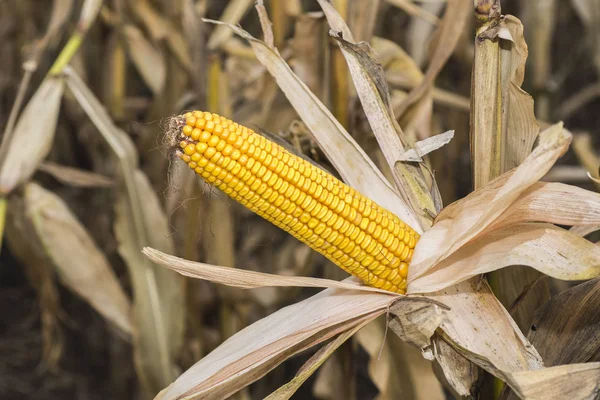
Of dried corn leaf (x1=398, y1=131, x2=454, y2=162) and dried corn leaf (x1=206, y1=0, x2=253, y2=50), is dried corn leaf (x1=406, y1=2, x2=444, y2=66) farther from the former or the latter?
dried corn leaf (x1=398, y1=131, x2=454, y2=162)

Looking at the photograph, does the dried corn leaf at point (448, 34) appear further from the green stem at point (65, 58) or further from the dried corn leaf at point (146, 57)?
the dried corn leaf at point (146, 57)

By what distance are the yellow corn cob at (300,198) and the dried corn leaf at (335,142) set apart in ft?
0.17

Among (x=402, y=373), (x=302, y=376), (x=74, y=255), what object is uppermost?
(x=302, y=376)

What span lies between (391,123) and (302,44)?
402mm

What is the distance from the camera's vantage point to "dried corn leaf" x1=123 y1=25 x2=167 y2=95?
158 cm

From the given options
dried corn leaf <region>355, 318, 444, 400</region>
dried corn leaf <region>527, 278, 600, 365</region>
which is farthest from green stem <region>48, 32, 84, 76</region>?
dried corn leaf <region>527, 278, 600, 365</region>

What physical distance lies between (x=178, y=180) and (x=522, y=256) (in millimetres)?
393

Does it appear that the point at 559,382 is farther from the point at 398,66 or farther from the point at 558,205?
the point at 398,66

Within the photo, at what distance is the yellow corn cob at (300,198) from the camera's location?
0.60 m

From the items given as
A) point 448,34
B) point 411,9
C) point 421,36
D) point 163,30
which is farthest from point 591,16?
point 163,30

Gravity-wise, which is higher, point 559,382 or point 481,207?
point 481,207

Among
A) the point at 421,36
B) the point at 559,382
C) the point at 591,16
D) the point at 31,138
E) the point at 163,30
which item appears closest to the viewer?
the point at 559,382

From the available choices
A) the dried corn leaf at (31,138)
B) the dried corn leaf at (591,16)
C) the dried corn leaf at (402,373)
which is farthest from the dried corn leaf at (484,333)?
the dried corn leaf at (591,16)

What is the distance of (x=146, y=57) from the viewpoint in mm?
1603
